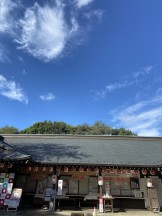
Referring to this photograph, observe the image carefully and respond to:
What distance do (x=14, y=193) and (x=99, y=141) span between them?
8303mm

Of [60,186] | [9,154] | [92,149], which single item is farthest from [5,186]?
[92,149]

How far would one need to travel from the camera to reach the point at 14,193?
1055 centimetres

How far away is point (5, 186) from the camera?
10.9 m

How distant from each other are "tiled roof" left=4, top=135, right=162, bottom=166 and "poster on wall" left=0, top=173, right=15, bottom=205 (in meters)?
1.63

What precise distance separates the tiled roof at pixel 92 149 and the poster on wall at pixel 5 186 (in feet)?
5.34

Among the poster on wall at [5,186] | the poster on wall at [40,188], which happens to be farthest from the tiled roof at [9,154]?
the poster on wall at [40,188]

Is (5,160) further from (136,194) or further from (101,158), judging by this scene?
(136,194)

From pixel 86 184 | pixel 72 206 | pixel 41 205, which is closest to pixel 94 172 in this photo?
pixel 86 184

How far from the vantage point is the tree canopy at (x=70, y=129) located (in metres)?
A: 43.4

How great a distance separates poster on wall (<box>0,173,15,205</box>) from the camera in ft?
34.6

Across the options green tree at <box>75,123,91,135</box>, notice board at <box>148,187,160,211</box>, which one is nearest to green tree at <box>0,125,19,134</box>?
green tree at <box>75,123,91,135</box>

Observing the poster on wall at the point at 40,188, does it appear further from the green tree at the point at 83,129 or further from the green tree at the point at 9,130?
the green tree at the point at 83,129

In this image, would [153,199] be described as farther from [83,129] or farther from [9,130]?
[83,129]

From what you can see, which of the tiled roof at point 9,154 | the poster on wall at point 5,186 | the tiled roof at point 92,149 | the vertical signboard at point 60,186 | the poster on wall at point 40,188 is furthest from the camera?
the poster on wall at point 40,188
